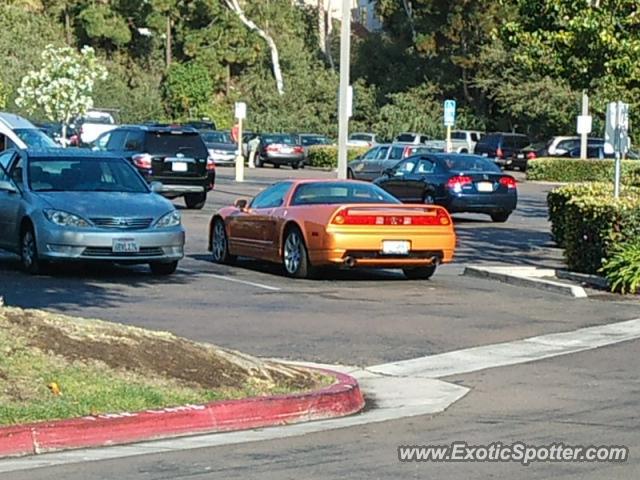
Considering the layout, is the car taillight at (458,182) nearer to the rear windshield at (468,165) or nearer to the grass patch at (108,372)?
the rear windshield at (468,165)

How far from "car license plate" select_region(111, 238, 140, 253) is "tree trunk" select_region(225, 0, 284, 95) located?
62524 mm

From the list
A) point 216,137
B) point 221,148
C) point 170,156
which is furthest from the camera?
point 216,137

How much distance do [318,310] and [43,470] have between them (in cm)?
761

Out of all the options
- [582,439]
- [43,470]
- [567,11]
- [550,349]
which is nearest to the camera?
[43,470]

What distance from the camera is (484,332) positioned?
14102 millimetres

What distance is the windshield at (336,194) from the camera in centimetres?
1903

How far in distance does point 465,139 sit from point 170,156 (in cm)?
3557

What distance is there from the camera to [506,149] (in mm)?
62250

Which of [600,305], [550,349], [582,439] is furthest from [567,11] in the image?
[582,439]

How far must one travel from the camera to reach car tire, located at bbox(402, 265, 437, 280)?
61.7ft

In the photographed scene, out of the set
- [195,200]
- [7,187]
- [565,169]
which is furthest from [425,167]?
[565,169]

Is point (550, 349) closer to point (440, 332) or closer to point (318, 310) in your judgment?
point (440, 332)

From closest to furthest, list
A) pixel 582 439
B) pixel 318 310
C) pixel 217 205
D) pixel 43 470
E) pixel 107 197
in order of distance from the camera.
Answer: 1. pixel 43 470
2. pixel 582 439
3. pixel 318 310
4. pixel 107 197
5. pixel 217 205

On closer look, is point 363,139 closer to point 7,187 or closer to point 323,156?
point 323,156
